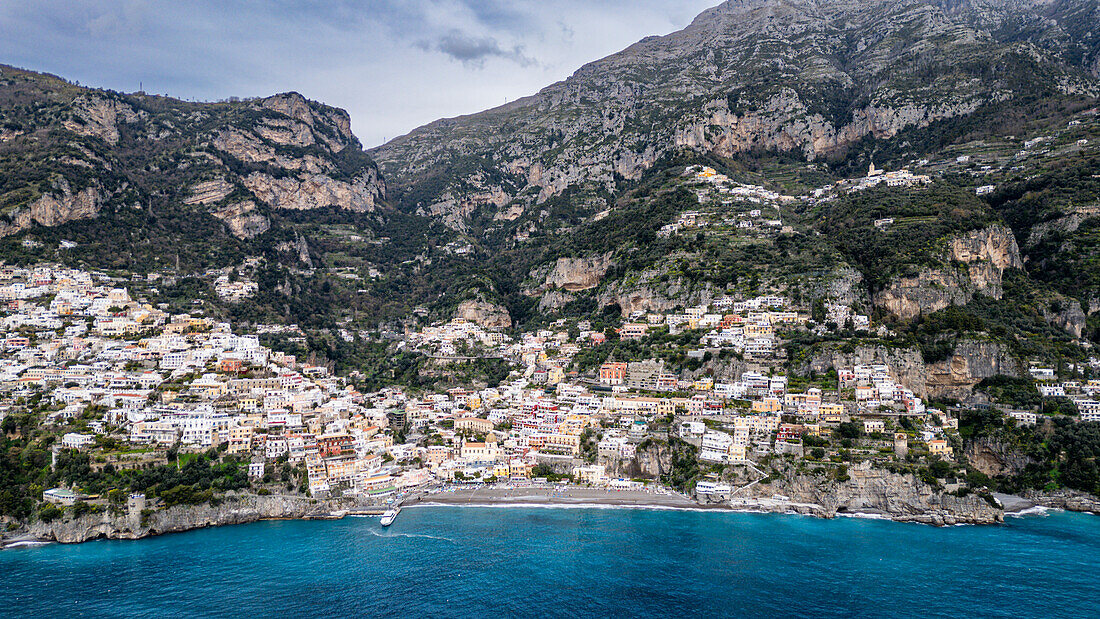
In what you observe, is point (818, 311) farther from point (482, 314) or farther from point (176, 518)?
point (176, 518)

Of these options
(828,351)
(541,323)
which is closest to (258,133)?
(541,323)

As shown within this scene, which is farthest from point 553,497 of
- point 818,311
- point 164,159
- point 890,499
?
point 164,159

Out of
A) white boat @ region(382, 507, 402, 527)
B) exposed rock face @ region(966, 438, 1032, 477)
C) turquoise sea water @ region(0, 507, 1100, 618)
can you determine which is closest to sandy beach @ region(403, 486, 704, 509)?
white boat @ region(382, 507, 402, 527)

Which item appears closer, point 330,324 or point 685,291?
point 685,291

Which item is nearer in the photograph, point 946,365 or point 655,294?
point 946,365

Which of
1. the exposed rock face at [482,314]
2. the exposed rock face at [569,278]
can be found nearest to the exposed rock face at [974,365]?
the exposed rock face at [569,278]

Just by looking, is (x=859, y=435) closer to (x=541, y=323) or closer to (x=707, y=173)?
(x=541, y=323)
